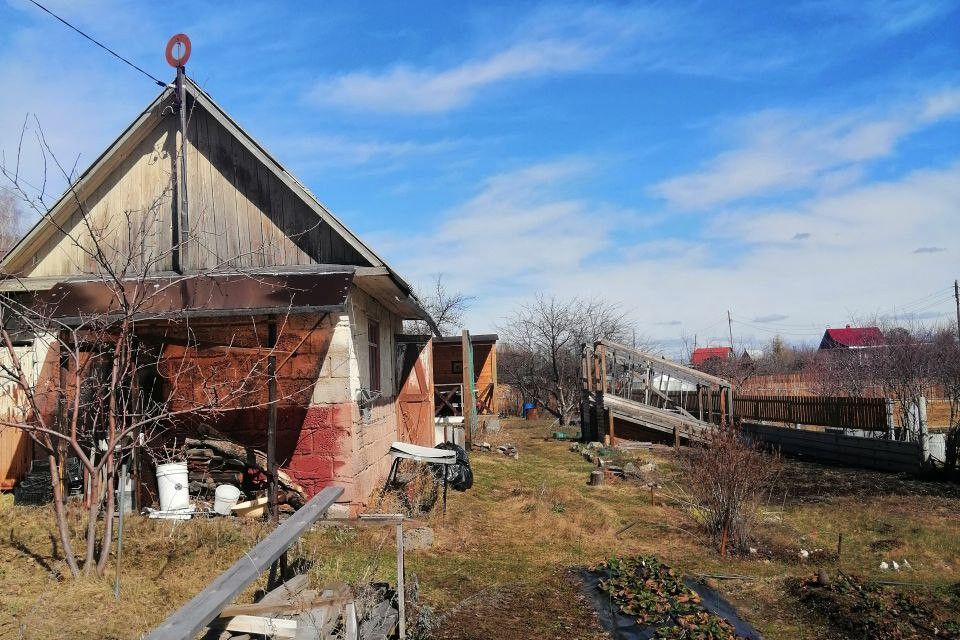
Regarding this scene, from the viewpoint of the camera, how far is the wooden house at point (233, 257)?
29.9 feet

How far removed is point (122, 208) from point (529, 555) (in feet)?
23.3

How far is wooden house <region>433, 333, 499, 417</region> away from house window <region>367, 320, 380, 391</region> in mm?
9944

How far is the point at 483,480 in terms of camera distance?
14.0 m

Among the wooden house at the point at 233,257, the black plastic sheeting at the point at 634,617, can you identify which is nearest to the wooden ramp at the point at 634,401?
the wooden house at the point at 233,257

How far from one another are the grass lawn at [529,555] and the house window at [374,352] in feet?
7.46

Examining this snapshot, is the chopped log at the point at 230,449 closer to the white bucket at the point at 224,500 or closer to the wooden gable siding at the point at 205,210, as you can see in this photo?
the white bucket at the point at 224,500

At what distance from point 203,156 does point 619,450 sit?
→ 13.0 meters

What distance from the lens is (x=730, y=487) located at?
28.8ft

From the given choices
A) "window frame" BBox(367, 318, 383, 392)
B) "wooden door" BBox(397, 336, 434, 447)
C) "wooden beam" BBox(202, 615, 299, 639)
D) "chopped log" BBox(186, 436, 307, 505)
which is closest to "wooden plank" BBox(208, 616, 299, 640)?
"wooden beam" BBox(202, 615, 299, 639)

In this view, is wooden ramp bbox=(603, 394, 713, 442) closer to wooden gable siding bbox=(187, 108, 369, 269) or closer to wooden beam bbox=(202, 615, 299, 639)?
wooden gable siding bbox=(187, 108, 369, 269)

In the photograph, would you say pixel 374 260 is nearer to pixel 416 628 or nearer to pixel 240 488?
pixel 240 488

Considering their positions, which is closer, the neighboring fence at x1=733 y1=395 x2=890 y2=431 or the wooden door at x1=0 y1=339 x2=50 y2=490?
the wooden door at x1=0 y1=339 x2=50 y2=490

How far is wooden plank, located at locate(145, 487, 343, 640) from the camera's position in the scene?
3.04 meters

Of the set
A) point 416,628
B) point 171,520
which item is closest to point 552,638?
point 416,628
